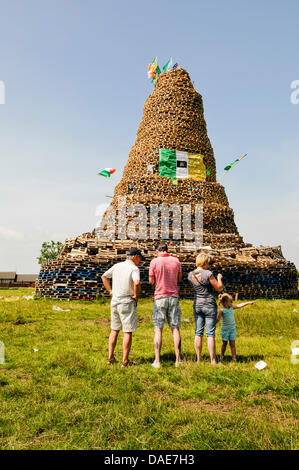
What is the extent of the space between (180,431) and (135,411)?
539 mm

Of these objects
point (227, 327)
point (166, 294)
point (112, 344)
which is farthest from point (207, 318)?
point (112, 344)

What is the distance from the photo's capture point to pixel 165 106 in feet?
74.0

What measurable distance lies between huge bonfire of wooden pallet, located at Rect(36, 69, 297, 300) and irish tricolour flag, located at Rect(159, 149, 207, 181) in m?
0.34

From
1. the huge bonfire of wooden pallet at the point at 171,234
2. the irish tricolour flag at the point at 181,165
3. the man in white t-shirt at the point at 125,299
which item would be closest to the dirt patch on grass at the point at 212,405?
the man in white t-shirt at the point at 125,299

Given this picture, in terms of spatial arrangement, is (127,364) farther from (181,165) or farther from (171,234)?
(181,165)

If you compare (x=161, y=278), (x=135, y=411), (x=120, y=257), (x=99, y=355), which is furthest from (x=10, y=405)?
(x=120, y=257)

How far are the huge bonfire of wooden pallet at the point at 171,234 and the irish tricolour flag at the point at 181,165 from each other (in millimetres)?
340

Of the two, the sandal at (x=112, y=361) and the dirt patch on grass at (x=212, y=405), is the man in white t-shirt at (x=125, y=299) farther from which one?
the dirt patch on grass at (x=212, y=405)

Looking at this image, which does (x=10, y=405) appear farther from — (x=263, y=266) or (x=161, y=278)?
(x=263, y=266)

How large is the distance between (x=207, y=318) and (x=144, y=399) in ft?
5.79

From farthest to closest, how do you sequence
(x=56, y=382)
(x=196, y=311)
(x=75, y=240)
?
(x=75, y=240), (x=196, y=311), (x=56, y=382)

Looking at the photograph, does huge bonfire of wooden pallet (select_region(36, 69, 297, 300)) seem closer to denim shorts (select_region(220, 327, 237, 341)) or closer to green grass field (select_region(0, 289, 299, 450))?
green grass field (select_region(0, 289, 299, 450))

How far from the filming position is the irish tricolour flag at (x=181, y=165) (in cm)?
2061

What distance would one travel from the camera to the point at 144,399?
11.1 ft
